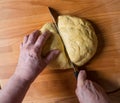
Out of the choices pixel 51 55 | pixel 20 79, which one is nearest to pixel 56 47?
pixel 51 55

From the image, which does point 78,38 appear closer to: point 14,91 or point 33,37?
point 33,37

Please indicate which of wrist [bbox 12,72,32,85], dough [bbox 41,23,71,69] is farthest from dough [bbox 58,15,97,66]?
wrist [bbox 12,72,32,85]

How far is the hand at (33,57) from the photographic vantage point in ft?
2.72

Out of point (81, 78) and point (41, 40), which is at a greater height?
point (41, 40)

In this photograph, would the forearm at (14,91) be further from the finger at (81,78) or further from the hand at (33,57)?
the finger at (81,78)

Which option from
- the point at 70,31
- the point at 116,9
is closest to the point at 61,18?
the point at 70,31

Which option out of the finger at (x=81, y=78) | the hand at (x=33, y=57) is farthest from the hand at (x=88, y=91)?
the hand at (x=33, y=57)

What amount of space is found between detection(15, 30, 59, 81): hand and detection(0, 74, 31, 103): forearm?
0.05 feet

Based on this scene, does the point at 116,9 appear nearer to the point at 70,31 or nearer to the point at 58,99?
the point at 70,31

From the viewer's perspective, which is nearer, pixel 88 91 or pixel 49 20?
pixel 88 91

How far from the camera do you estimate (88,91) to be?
2.62 ft

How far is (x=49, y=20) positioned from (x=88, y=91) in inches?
10.5

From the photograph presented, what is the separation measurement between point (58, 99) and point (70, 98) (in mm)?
40

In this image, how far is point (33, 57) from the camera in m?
0.83
